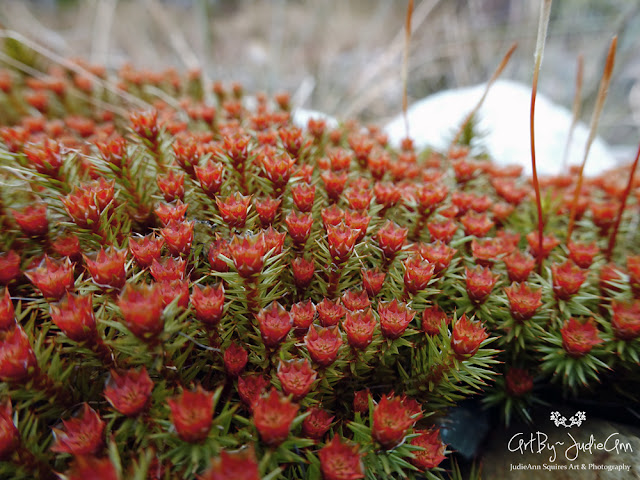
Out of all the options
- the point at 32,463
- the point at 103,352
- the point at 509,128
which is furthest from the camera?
the point at 509,128

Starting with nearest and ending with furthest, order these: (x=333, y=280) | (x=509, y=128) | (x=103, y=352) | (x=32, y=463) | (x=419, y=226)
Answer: (x=32, y=463), (x=103, y=352), (x=333, y=280), (x=419, y=226), (x=509, y=128)

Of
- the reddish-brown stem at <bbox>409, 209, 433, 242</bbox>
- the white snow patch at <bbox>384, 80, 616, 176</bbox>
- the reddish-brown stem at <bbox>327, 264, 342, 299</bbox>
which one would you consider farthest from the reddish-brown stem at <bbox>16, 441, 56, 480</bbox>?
the white snow patch at <bbox>384, 80, 616, 176</bbox>

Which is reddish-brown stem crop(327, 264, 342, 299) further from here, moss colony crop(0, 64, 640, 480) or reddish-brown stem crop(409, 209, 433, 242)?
reddish-brown stem crop(409, 209, 433, 242)

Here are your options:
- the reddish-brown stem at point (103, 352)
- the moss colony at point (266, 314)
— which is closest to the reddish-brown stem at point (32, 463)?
the moss colony at point (266, 314)

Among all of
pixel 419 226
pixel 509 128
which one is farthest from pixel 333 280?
pixel 509 128

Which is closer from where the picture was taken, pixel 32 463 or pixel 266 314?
pixel 32 463

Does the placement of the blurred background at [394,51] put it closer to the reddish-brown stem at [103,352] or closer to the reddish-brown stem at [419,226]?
the reddish-brown stem at [419,226]

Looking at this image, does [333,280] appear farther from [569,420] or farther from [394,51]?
[394,51]
